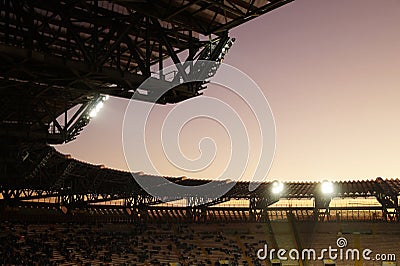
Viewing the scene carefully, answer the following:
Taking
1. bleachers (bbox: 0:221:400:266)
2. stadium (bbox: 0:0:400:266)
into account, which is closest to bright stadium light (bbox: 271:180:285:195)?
stadium (bbox: 0:0:400:266)

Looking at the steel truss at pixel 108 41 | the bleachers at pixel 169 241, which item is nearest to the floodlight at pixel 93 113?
the steel truss at pixel 108 41

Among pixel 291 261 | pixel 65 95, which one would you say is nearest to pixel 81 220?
pixel 291 261

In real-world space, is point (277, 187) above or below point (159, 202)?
above

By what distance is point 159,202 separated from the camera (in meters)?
58.8

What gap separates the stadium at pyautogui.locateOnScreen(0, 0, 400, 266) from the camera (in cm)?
1035

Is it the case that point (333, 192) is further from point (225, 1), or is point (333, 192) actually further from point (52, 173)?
point (225, 1)

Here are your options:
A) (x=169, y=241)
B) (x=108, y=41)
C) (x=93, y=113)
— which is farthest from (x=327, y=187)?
(x=108, y=41)

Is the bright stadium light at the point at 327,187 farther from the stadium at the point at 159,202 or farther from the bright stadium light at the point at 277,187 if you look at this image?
the bright stadium light at the point at 277,187

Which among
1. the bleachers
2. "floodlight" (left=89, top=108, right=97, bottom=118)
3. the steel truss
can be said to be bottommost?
the bleachers

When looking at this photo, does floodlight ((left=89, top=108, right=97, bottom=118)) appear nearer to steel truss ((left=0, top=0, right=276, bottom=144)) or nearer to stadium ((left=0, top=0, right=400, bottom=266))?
stadium ((left=0, top=0, right=400, bottom=266))

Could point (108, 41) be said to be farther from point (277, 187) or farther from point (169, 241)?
point (169, 241)

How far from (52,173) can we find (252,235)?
21561 millimetres

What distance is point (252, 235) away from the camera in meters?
48.7

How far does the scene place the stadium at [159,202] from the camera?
1035cm
